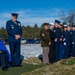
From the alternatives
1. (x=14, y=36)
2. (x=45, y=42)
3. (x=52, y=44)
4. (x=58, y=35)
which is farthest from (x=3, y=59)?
(x=58, y=35)

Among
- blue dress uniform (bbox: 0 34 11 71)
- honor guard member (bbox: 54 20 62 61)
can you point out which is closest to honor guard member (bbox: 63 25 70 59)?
honor guard member (bbox: 54 20 62 61)

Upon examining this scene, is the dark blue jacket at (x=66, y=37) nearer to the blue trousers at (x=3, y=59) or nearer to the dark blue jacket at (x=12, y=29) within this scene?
the dark blue jacket at (x=12, y=29)

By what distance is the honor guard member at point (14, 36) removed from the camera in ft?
38.9

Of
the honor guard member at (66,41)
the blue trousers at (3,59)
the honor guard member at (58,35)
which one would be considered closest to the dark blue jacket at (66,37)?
the honor guard member at (66,41)

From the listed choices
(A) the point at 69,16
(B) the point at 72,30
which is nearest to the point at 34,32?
(A) the point at 69,16

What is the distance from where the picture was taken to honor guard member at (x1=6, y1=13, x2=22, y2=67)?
11.9m

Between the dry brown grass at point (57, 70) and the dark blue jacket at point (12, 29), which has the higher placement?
the dark blue jacket at point (12, 29)

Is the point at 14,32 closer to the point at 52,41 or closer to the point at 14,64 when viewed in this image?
the point at 14,64

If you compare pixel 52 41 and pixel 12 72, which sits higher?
pixel 52 41

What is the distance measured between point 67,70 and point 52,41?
344 cm

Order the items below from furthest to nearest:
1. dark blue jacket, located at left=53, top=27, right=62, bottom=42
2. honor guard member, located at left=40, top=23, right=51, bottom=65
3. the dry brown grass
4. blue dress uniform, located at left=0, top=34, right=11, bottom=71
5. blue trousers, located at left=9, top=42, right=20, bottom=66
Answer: dark blue jacket, located at left=53, top=27, right=62, bottom=42
honor guard member, located at left=40, top=23, right=51, bottom=65
blue trousers, located at left=9, top=42, right=20, bottom=66
blue dress uniform, located at left=0, top=34, right=11, bottom=71
the dry brown grass

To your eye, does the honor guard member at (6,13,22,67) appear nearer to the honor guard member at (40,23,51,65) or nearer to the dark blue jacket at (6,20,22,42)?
the dark blue jacket at (6,20,22,42)

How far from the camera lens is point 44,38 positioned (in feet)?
42.9

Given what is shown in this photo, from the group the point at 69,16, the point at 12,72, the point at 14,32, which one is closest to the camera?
the point at 12,72
